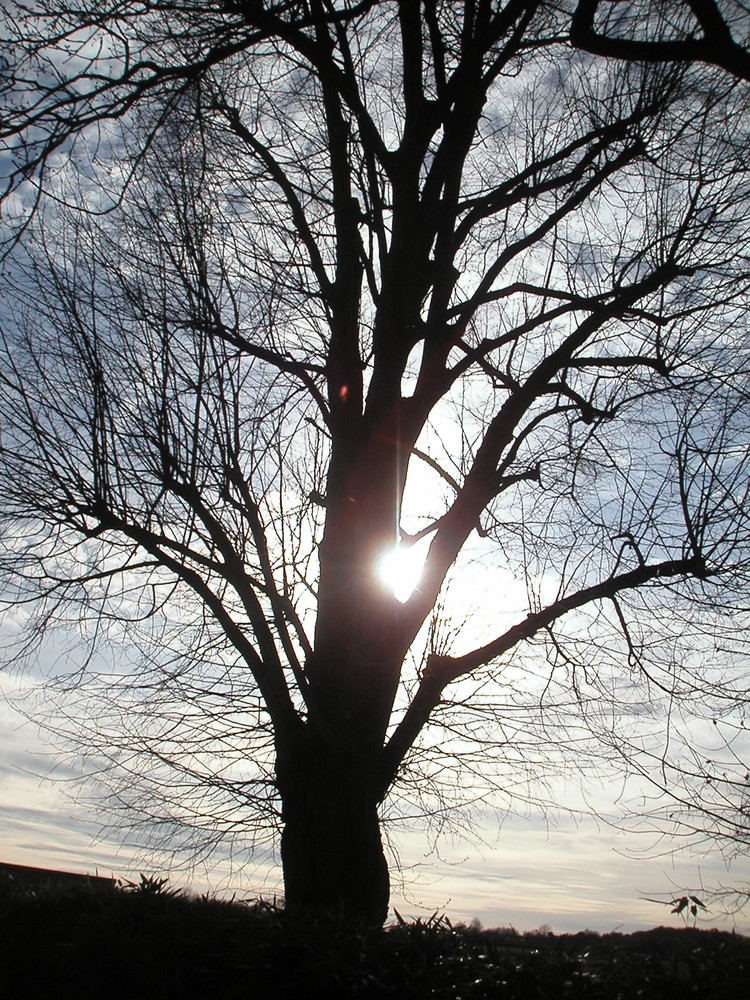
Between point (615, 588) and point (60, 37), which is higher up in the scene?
point (60, 37)

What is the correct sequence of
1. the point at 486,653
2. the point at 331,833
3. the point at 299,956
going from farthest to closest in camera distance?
the point at 486,653
the point at 331,833
the point at 299,956

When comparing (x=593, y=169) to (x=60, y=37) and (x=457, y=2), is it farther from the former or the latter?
(x=60, y=37)

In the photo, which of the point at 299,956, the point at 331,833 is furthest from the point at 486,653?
the point at 299,956

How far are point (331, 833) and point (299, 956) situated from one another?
198 centimetres

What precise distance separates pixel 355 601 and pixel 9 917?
291cm

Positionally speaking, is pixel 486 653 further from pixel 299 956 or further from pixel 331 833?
pixel 299 956

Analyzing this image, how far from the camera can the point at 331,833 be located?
5617 mm

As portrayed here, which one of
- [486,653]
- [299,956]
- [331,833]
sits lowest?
[299,956]

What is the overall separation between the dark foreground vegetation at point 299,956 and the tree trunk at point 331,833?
130 centimetres

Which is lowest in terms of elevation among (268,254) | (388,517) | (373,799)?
(373,799)

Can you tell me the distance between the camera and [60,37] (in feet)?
20.4

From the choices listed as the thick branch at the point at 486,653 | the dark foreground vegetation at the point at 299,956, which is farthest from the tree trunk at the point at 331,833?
the dark foreground vegetation at the point at 299,956

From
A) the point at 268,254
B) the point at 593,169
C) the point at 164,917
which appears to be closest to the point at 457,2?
the point at 593,169

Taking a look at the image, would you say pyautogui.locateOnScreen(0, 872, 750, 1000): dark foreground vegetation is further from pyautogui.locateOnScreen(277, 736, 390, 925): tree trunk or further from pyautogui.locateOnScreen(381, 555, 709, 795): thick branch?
pyautogui.locateOnScreen(381, 555, 709, 795): thick branch
